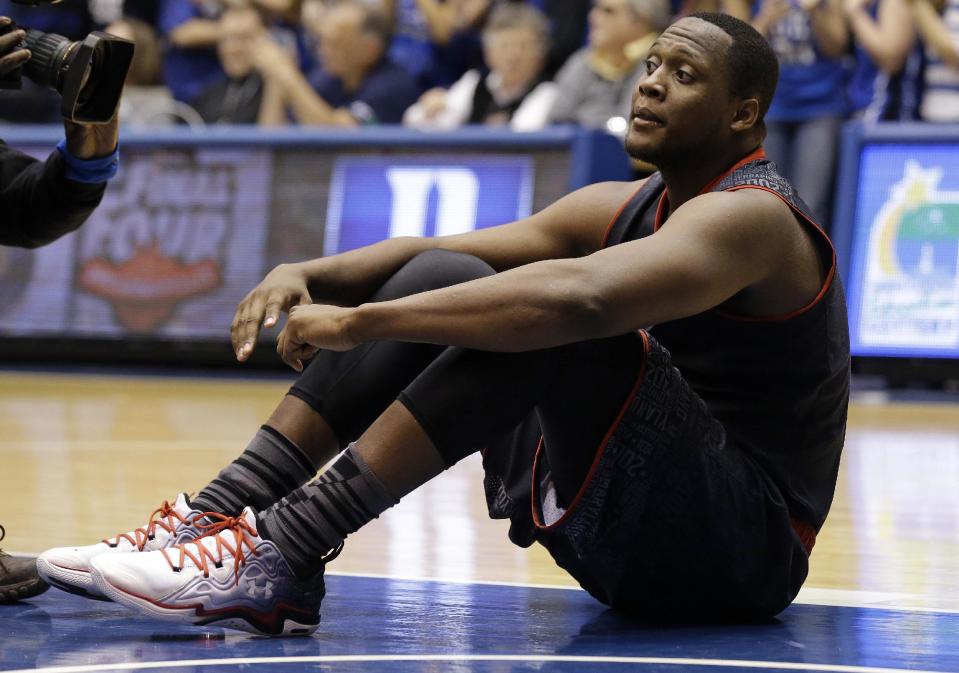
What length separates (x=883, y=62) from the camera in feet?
26.7

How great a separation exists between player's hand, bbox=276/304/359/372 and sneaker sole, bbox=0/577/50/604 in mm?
729

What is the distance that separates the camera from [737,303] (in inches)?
105

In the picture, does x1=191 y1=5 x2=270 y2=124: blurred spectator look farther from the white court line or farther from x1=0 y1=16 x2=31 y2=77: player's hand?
the white court line

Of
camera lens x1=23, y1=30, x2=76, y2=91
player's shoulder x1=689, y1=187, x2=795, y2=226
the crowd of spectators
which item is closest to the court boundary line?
player's shoulder x1=689, y1=187, x2=795, y2=226

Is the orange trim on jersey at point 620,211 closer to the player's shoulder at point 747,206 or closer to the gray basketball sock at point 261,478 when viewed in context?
the player's shoulder at point 747,206

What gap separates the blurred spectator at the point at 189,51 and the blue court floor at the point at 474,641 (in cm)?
835

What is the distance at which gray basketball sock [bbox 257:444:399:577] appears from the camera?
2.49 meters

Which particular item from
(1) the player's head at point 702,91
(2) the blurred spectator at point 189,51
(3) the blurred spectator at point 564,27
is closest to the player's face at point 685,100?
(1) the player's head at point 702,91

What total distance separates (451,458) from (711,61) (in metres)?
0.85

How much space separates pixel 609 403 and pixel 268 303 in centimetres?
73

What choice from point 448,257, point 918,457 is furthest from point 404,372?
point 918,457

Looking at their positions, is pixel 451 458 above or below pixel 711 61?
below

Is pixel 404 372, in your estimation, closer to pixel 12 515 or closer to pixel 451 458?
pixel 451 458

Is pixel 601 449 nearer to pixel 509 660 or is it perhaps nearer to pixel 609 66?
pixel 509 660
